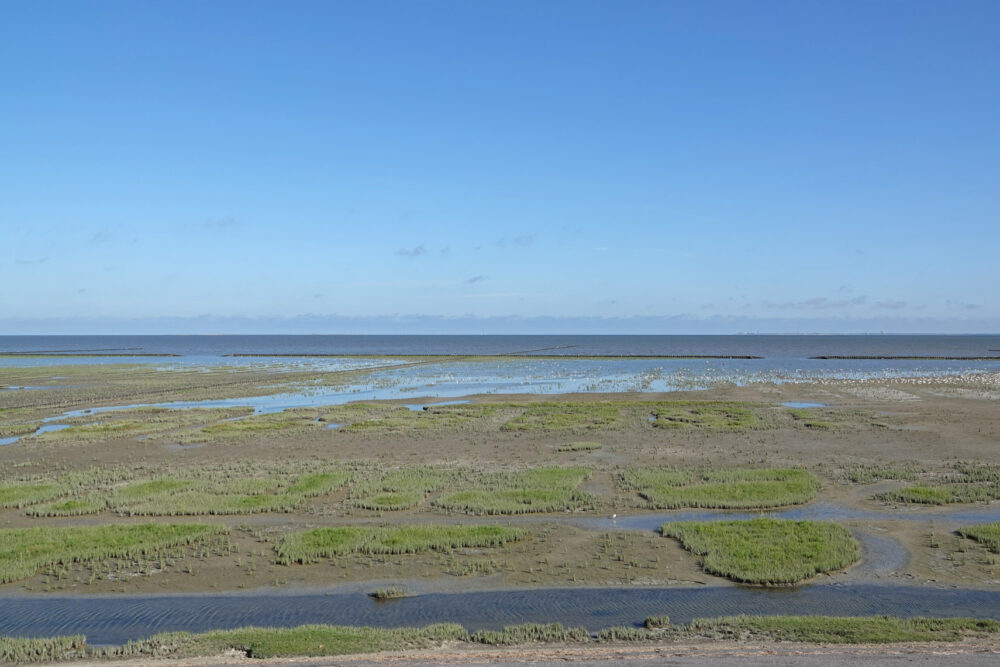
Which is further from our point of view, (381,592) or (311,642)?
(381,592)

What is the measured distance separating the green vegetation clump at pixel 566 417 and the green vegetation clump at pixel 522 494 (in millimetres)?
15759

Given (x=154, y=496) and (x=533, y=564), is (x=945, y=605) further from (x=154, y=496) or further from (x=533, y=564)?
(x=154, y=496)

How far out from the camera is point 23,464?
37.9 m

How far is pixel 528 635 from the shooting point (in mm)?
15906

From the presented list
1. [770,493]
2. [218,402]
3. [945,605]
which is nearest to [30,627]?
[945,605]

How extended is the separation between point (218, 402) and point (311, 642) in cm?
5914

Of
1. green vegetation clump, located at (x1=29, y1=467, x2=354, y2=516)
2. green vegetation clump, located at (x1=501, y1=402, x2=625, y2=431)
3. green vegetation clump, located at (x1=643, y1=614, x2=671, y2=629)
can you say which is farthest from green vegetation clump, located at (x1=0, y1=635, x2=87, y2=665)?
green vegetation clump, located at (x1=501, y1=402, x2=625, y2=431)

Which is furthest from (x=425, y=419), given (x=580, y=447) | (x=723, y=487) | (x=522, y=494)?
(x=723, y=487)

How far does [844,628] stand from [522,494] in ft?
49.9

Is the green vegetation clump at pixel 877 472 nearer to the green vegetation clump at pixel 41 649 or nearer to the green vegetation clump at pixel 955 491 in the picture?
the green vegetation clump at pixel 955 491

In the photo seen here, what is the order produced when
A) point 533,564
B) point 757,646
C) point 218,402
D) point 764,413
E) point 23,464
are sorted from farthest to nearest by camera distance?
1. point 218,402
2. point 764,413
3. point 23,464
4. point 533,564
5. point 757,646

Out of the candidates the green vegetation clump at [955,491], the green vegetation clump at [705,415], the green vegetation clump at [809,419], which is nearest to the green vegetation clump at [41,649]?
the green vegetation clump at [955,491]

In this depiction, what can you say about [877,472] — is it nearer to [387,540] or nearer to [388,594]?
[387,540]

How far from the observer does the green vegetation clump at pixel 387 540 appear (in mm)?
22281
